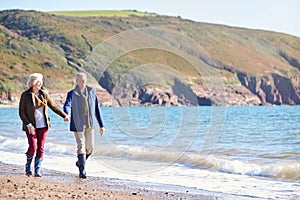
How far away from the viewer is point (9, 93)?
137m

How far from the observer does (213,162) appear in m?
17.1

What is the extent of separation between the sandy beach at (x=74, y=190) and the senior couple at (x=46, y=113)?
2.30ft

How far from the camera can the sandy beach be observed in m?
8.70

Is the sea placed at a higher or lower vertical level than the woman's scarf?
lower

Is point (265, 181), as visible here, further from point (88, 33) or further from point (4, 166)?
point (88, 33)

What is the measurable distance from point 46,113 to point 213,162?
7520 mm

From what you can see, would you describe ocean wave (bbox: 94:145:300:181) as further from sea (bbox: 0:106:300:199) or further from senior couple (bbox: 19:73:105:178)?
senior couple (bbox: 19:73:105:178)

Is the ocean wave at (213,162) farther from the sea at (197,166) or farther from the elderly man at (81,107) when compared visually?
the elderly man at (81,107)

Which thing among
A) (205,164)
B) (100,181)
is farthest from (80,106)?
(205,164)

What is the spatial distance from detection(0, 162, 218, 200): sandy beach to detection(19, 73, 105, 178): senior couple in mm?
700

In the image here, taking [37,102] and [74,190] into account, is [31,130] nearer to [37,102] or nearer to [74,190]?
[37,102]

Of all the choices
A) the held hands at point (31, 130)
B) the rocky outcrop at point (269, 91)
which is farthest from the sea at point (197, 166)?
the rocky outcrop at point (269, 91)

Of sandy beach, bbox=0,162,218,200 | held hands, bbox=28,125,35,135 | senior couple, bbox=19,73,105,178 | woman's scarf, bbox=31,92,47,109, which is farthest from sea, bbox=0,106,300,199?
woman's scarf, bbox=31,92,47,109

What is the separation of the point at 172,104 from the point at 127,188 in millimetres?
123620
